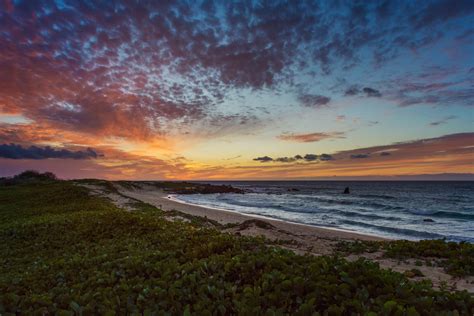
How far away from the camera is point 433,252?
10.3 m

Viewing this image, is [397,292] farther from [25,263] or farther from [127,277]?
[25,263]

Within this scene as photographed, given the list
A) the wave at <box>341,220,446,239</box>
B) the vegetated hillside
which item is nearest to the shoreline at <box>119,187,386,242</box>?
the wave at <box>341,220,446,239</box>

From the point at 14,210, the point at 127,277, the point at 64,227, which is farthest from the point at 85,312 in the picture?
the point at 14,210

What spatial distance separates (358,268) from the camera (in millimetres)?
5465

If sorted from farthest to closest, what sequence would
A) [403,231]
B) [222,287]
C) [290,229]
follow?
[403,231] → [290,229] → [222,287]

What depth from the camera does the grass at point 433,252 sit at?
8455 millimetres

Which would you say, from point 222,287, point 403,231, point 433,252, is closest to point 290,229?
point 403,231

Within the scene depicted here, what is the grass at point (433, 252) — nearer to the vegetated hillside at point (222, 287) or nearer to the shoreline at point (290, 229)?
the shoreline at point (290, 229)

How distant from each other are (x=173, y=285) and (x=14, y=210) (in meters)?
28.4

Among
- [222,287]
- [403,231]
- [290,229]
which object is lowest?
A: [403,231]

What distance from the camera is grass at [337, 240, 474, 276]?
333 inches

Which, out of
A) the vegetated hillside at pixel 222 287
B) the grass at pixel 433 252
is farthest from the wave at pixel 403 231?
the vegetated hillside at pixel 222 287

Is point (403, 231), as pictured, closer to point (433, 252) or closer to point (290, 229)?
point (290, 229)

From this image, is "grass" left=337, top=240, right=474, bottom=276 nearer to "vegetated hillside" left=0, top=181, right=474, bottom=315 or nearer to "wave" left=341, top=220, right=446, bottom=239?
"vegetated hillside" left=0, top=181, right=474, bottom=315
